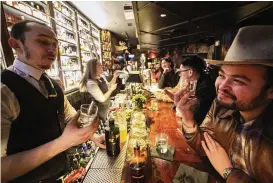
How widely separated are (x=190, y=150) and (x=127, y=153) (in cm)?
61

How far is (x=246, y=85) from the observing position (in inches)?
47.4

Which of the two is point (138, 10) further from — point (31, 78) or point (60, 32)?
point (60, 32)

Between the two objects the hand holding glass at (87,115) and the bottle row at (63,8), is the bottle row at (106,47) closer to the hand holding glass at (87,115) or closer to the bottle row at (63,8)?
the bottle row at (63,8)

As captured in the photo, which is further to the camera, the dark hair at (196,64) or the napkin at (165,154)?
the dark hair at (196,64)

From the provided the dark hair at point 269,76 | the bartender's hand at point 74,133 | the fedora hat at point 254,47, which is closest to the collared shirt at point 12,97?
the bartender's hand at point 74,133

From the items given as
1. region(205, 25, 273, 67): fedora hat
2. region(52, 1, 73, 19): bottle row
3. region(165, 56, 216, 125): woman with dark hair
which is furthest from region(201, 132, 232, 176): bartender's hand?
region(52, 1, 73, 19): bottle row

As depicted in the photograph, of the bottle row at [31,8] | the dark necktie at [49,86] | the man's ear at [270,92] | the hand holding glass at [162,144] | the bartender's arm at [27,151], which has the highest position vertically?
the bottle row at [31,8]

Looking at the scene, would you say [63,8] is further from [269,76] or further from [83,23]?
[269,76]

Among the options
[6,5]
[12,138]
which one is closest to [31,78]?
[12,138]

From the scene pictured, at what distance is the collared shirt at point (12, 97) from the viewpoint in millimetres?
921

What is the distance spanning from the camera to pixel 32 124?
3.94ft

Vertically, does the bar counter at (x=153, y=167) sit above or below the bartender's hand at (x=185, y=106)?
below

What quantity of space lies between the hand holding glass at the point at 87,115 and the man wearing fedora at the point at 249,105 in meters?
0.99

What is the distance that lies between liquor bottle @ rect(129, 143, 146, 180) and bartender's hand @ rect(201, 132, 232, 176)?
571 millimetres
